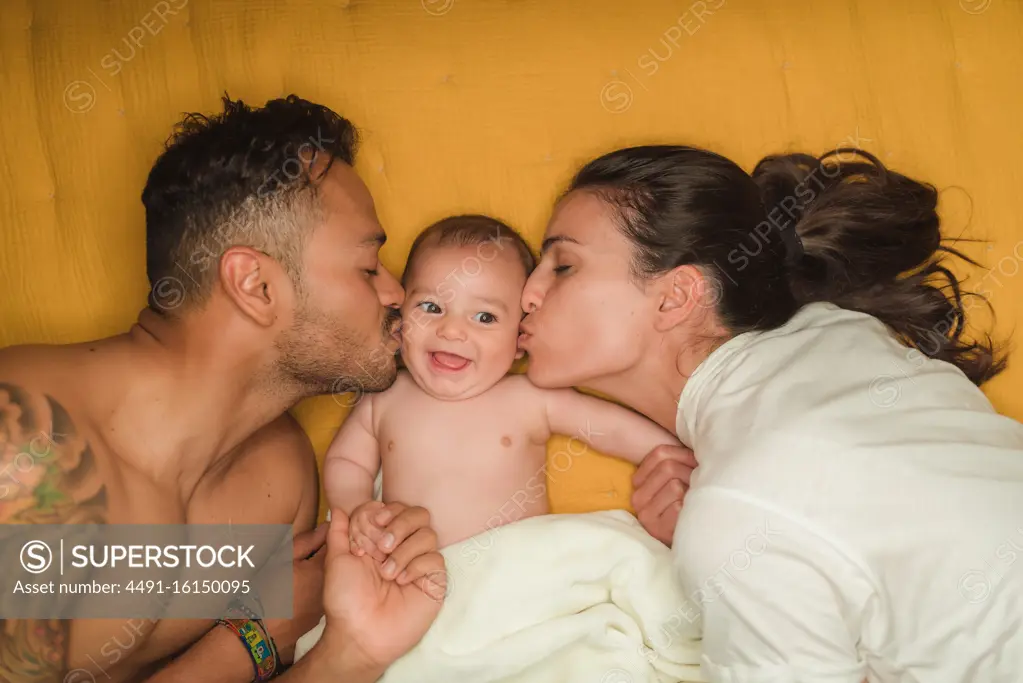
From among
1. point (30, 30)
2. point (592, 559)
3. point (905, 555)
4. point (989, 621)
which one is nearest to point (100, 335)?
point (30, 30)

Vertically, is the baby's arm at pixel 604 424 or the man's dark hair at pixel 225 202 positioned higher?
the man's dark hair at pixel 225 202

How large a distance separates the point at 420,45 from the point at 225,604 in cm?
135

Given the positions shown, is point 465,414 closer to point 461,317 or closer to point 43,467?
point 461,317

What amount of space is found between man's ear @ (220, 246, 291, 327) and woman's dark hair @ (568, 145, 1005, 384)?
0.68 meters

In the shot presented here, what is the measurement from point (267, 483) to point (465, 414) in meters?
0.45

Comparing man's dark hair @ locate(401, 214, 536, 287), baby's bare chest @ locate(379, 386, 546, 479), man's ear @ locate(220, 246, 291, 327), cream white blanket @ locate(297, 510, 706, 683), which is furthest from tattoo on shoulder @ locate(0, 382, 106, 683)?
man's dark hair @ locate(401, 214, 536, 287)

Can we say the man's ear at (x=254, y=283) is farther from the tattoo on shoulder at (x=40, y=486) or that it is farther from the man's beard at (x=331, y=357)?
the tattoo on shoulder at (x=40, y=486)

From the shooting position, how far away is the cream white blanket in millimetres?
1672

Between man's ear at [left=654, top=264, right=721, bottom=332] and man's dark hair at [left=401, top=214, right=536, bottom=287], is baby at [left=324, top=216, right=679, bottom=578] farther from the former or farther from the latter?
man's ear at [left=654, top=264, right=721, bottom=332]

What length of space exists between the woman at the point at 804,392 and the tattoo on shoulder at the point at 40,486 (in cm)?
88

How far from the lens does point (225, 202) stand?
5.54 ft

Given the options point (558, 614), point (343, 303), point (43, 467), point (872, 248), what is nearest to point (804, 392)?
point (872, 248)

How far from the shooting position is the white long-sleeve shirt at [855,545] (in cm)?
139

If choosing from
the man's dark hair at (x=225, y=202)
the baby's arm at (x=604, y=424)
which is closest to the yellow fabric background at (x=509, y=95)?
the baby's arm at (x=604, y=424)
